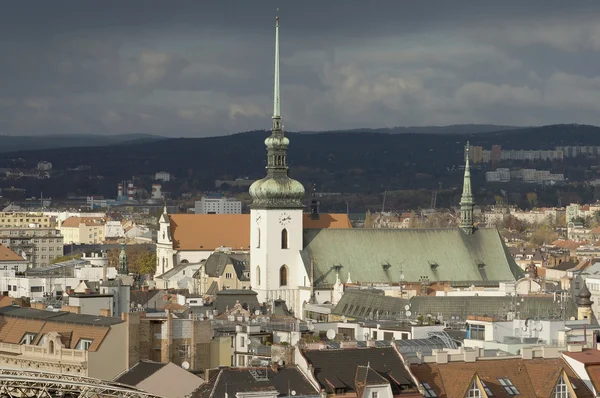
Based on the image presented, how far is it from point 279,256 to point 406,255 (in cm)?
889

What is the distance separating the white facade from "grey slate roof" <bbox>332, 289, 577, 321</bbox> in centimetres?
2111

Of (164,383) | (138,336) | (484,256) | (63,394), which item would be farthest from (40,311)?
(484,256)

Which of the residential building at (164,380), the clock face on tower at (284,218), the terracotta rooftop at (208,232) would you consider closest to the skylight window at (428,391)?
the residential building at (164,380)

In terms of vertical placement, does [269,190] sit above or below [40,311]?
above

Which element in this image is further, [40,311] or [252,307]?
[252,307]

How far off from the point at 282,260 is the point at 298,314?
23.1 feet

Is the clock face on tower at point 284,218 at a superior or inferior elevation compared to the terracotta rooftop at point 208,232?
inferior

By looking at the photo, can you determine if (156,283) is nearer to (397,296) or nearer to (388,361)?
(397,296)

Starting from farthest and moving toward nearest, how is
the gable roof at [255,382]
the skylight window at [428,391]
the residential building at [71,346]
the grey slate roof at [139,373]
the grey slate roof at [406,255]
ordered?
the grey slate roof at [406,255]
the residential building at [71,346]
the grey slate roof at [139,373]
the skylight window at [428,391]
the gable roof at [255,382]

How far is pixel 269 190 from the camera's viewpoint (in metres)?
128

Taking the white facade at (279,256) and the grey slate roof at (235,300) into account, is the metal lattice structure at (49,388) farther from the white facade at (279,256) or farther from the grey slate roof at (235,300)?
the white facade at (279,256)

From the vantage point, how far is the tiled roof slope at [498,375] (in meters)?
51.0

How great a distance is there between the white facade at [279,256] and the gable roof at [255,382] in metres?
74.7

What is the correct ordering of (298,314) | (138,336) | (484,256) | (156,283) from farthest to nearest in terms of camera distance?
1. (156,283)
2. (484,256)
3. (298,314)
4. (138,336)
